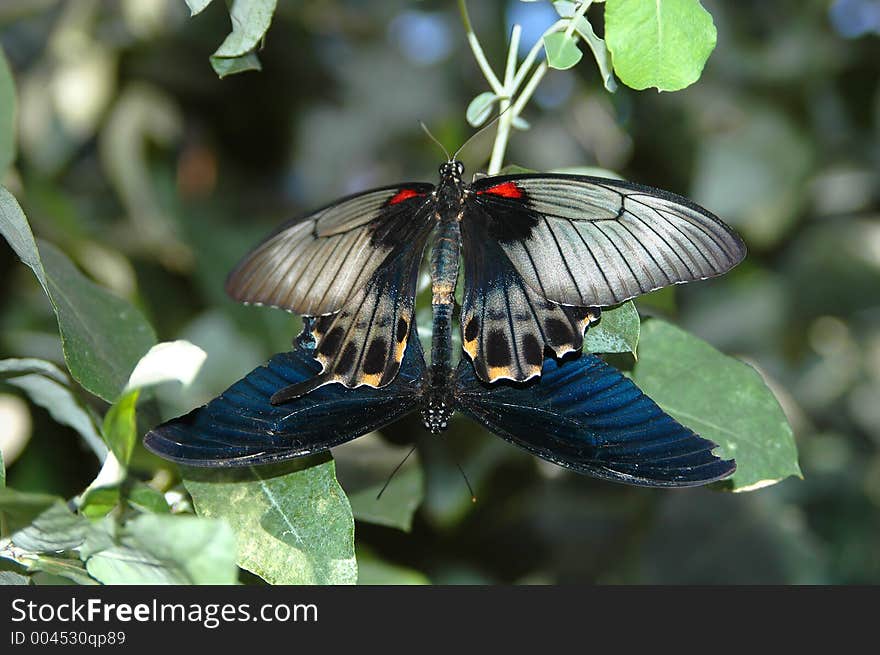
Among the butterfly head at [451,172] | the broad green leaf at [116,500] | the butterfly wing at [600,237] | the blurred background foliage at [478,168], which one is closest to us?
the broad green leaf at [116,500]

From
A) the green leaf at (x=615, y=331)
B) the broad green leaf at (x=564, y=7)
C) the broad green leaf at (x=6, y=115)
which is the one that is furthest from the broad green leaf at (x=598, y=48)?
the broad green leaf at (x=6, y=115)

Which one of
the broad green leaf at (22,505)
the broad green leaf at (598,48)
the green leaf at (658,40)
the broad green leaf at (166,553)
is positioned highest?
the broad green leaf at (598,48)

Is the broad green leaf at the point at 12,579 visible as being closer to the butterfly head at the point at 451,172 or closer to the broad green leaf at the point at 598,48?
the butterfly head at the point at 451,172

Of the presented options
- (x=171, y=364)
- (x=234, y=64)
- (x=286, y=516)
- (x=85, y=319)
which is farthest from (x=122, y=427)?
(x=234, y=64)

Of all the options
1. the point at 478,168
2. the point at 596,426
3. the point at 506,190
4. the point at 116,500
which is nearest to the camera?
the point at 116,500

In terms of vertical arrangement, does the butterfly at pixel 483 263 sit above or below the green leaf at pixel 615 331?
above

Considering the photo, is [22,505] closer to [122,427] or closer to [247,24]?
[122,427]
